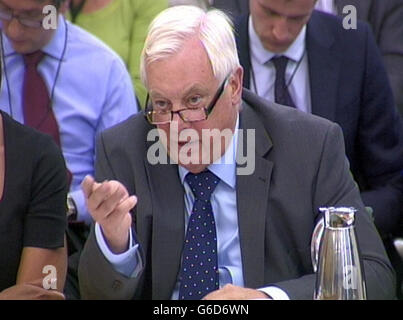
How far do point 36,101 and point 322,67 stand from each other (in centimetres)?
73

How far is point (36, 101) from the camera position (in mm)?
2348

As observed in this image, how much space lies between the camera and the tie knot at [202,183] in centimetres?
192

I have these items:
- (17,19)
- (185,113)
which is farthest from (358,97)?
(17,19)

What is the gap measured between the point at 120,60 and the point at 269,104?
0.55m

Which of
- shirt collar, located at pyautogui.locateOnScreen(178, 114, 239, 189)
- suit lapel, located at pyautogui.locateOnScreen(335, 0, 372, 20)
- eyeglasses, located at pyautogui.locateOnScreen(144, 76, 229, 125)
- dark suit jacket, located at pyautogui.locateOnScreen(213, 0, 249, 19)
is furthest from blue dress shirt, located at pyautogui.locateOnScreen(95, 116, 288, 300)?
suit lapel, located at pyautogui.locateOnScreen(335, 0, 372, 20)

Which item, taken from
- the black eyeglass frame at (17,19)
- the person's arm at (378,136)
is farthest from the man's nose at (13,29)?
the person's arm at (378,136)

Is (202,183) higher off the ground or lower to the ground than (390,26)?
lower

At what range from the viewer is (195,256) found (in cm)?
188

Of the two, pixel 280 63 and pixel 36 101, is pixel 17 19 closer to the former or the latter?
pixel 36 101

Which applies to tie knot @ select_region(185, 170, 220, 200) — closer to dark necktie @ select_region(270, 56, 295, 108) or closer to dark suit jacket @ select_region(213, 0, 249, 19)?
dark necktie @ select_region(270, 56, 295, 108)

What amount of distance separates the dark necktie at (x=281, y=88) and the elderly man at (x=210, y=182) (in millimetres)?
350

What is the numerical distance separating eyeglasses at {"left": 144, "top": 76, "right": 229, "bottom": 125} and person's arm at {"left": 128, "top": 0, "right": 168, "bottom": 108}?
501 mm
